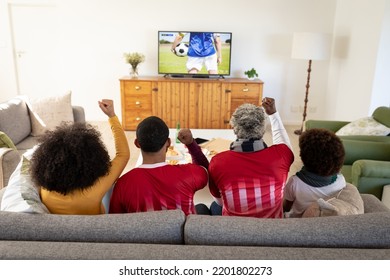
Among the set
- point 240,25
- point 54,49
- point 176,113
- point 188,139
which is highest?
point 240,25

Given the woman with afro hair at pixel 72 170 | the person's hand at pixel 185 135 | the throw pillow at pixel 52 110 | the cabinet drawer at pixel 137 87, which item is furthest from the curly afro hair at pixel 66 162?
the cabinet drawer at pixel 137 87

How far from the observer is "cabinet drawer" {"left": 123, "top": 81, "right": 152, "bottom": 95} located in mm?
5004

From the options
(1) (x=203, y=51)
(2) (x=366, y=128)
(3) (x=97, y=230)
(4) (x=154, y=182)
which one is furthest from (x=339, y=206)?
(1) (x=203, y=51)

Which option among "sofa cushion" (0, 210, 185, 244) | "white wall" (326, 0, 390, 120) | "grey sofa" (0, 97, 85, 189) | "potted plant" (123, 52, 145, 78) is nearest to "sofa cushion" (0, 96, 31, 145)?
"grey sofa" (0, 97, 85, 189)

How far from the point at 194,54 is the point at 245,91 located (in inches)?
37.3

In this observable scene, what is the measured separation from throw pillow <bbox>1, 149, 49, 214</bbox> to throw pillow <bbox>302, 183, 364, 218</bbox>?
1.08 meters

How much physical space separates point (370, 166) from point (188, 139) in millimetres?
1555

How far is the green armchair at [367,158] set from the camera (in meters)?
2.50

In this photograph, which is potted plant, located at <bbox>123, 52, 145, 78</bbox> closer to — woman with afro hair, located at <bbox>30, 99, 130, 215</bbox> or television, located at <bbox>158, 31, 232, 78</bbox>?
television, located at <bbox>158, 31, 232, 78</bbox>

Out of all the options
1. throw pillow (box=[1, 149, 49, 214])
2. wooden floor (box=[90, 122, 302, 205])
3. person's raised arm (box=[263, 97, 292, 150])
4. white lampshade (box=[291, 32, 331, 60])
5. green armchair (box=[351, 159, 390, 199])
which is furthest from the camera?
white lampshade (box=[291, 32, 331, 60])

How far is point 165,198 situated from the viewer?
146 cm

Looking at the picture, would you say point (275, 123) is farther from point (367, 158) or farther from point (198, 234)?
point (367, 158)
